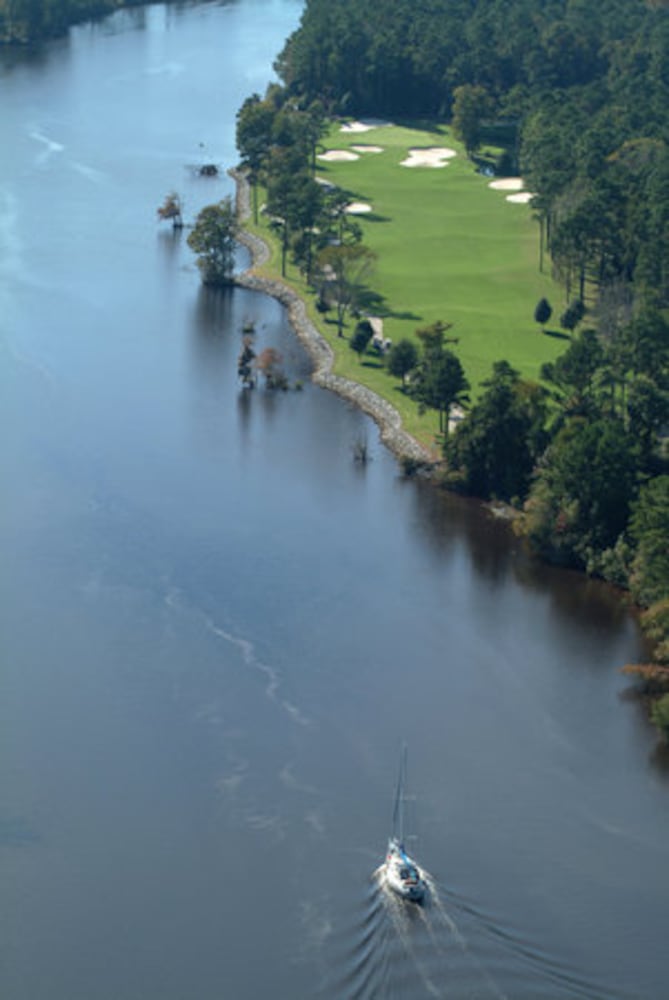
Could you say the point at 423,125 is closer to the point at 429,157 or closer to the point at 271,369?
the point at 429,157

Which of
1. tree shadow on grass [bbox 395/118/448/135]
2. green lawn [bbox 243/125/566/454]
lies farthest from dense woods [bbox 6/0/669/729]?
tree shadow on grass [bbox 395/118/448/135]

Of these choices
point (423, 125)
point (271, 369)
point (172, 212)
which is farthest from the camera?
point (423, 125)

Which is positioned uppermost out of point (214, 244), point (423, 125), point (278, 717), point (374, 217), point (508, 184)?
point (423, 125)

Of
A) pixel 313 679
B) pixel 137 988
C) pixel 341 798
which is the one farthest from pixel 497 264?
pixel 137 988

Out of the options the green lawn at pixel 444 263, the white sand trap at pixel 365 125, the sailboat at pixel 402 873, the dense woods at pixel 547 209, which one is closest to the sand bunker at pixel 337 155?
the green lawn at pixel 444 263

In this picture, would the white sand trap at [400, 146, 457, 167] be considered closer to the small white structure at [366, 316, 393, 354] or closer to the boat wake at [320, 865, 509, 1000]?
the small white structure at [366, 316, 393, 354]

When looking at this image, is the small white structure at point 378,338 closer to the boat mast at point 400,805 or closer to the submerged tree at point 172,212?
the submerged tree at point 172,212

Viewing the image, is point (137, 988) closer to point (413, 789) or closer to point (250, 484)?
point (413, 789)

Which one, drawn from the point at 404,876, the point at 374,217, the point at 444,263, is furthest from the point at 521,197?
the point at 404,876
